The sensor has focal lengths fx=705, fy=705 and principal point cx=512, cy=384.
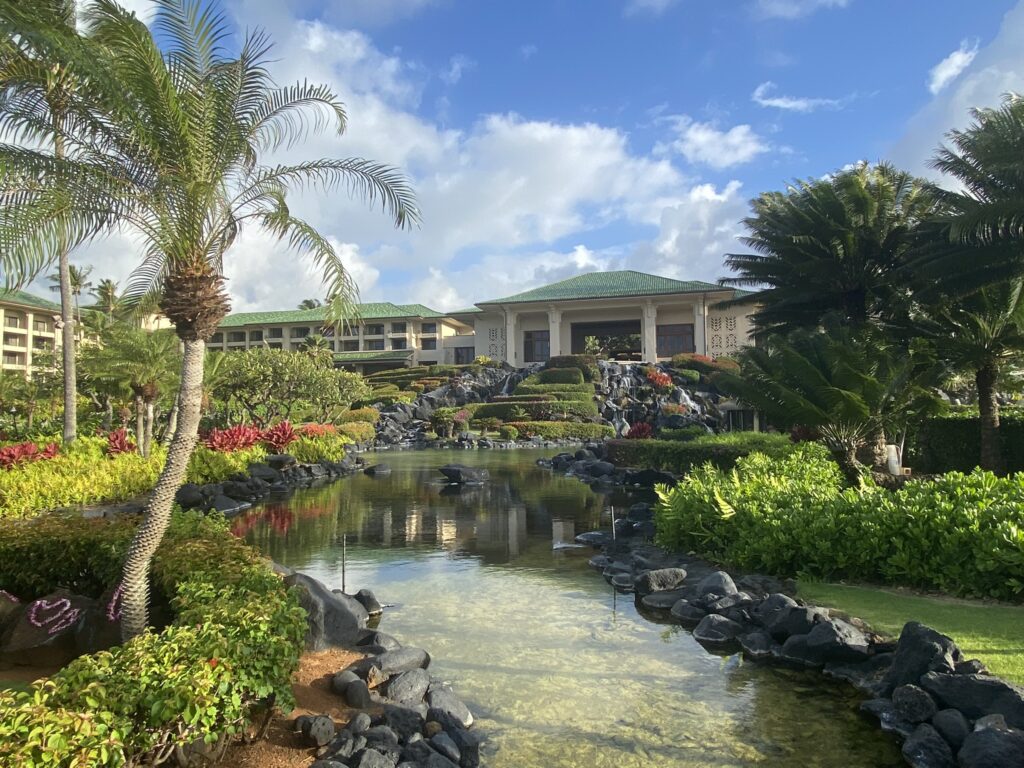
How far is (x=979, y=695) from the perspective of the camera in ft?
17.2

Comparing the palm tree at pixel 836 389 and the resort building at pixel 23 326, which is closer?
the palm tree at pixel 836 389

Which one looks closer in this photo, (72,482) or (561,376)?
(72,482)

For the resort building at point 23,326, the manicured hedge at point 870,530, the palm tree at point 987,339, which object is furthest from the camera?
the resort building at point 23,326

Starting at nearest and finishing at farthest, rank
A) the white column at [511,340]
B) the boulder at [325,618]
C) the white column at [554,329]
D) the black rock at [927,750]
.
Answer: the black rock at [927,750] < the boulder at [325,618] < the white column at [554,329] < the white column at [511,340]

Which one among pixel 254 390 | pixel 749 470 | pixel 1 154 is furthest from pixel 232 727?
pixel 254 390

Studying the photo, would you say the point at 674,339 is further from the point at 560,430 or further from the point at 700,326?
the point at 560,430

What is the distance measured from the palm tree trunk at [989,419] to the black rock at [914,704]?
13.3 meters

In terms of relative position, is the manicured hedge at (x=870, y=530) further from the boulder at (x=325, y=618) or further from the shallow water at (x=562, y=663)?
the boulder at (x=325, y=618)

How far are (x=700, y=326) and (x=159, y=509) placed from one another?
5489cm

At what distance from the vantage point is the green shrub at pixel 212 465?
19.3 m

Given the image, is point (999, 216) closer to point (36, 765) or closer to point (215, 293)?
point (215, 293)

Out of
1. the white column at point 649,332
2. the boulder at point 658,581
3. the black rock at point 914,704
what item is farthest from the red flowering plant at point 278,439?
the white column at point 649,332

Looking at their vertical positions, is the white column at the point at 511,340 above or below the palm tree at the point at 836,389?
above

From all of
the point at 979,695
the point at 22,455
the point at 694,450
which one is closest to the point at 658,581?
the point at 979,695
